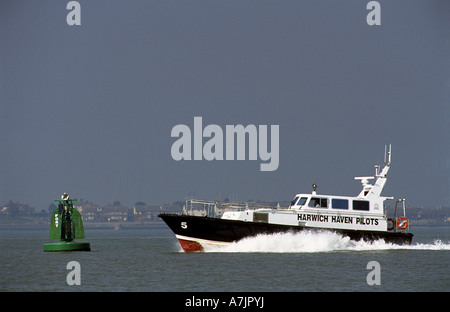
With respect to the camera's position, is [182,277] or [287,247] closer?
[182,277]

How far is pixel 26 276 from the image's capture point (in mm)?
37781

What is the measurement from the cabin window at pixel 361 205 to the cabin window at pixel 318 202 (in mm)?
2061

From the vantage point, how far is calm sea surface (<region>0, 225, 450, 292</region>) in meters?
33.1

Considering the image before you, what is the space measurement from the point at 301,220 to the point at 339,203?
2897 millimetres

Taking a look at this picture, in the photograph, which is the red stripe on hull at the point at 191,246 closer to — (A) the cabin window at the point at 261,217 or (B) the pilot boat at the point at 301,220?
(B) the pilot boat at the point at 301,220

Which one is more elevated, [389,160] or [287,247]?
[389,160]

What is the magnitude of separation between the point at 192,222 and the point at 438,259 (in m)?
16.6

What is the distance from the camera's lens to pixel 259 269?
3834 cm

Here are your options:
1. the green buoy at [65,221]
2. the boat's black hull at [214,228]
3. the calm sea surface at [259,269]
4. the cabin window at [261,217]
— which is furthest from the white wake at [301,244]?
the green buoy at [65,221]

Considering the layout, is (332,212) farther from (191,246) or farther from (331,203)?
(191,246)
